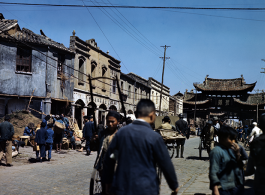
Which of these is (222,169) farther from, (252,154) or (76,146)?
(76,146)

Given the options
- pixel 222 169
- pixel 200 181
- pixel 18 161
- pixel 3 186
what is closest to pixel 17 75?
pixel 18 161

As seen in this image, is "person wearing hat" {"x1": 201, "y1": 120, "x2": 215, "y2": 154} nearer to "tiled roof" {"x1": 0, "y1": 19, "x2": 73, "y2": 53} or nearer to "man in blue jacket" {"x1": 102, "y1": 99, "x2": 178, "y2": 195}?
"man in blue jacket" {"x1": 102, "y1": 99, "x2": 178, "y2": 195}

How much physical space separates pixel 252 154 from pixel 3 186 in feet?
20.8

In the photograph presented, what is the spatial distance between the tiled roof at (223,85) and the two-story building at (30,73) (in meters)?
41.4

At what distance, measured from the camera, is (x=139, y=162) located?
2.75 m

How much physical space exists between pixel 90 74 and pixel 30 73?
6708 mm

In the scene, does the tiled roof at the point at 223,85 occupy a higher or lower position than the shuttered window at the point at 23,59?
higher

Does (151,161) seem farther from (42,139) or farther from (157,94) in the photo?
(157,94)

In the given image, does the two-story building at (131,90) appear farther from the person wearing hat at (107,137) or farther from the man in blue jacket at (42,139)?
the person wearing hat at (107,137)

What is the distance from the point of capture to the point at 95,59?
28.8 metres

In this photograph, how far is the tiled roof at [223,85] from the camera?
58.8m

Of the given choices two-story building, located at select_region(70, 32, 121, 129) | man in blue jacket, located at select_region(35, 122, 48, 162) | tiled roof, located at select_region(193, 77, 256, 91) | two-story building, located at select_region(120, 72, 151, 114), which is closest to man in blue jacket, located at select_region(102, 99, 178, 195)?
man in blue jacket, located at select_region(35, 122, 48, 162)

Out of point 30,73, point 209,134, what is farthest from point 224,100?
point 209,134

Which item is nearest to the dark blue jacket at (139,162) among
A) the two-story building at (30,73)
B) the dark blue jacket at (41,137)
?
the dark blue jacket at (41,137)
